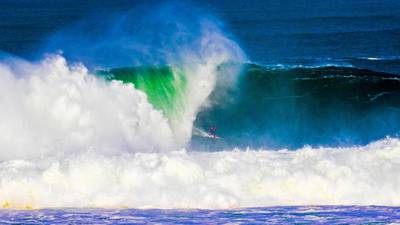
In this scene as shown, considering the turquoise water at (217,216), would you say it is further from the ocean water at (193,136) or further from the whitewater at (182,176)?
the whitewater at (182,176)

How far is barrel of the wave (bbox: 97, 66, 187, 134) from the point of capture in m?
29.0

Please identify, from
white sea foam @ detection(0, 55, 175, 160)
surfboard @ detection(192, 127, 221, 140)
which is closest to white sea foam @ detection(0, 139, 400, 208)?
white sea foam @ detection(0, 55, 175, 160)

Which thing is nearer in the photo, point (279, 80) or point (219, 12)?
point (279, 80)

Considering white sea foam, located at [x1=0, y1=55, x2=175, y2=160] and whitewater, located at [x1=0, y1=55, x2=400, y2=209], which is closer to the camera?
whitewater, located at [x1=0, y1=55, x2=400, y2=209]

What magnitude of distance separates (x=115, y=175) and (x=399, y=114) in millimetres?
13716

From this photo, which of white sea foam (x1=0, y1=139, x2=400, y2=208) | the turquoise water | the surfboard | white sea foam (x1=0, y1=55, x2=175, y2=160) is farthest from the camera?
the surfboard

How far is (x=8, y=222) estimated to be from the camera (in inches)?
692

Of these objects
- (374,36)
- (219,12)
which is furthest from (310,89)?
(219,12)

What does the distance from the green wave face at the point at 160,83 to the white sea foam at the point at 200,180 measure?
7.87 m

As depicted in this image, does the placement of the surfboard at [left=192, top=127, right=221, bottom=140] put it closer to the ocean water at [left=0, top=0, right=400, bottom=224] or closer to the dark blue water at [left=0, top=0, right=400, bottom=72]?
the ocean water at [left=0, top=0, right=400, bottom=224]

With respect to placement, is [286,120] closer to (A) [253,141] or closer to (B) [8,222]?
(A) [253,141]

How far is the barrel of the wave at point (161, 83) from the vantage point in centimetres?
2902

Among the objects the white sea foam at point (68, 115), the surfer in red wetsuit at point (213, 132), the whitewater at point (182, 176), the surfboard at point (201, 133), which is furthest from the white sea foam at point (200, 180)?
the surfer in red wetsuit at point (213, 132)

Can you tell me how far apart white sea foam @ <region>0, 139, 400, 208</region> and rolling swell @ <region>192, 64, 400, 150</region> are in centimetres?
621
